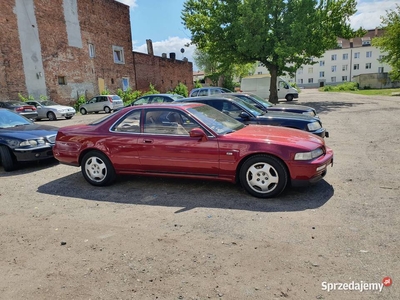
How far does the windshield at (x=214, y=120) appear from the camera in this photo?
195 inches

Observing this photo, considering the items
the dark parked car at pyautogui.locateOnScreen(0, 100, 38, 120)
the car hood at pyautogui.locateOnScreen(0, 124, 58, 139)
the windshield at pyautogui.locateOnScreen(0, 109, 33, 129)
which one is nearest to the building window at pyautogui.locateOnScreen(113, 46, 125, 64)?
the dark parked car at pyautogui.locateOnScreen(0, 100, 38, 120)

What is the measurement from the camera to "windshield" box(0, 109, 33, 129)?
7663 mm

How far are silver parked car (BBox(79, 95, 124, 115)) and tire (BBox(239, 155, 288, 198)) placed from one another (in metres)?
20.4

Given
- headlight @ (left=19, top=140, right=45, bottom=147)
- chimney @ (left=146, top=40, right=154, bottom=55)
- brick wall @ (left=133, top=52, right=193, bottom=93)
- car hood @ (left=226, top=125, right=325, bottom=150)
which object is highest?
chimney @ (left=146, top=40, right=154, bottom=55)

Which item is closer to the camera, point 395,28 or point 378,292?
point 378,292

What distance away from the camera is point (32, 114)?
18.4m

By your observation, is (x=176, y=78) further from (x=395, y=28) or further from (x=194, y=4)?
(x=395, y=28)

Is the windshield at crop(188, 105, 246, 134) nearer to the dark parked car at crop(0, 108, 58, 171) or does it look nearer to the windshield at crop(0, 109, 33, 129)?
the dark parked car at crop(0, 108, 58, 171)

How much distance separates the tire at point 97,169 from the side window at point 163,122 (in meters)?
0.98

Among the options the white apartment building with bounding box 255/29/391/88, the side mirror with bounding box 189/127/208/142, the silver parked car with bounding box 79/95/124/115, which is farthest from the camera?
the white apartment building with bounding box 255/29/391/88

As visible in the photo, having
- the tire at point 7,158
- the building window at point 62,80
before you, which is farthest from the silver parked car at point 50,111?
the tire at point 7,158

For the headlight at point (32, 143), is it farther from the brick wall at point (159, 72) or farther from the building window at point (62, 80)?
the brick wall at point (159, 72)

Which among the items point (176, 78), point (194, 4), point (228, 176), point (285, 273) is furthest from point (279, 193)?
point (176, 78)

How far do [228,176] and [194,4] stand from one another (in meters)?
23.8
